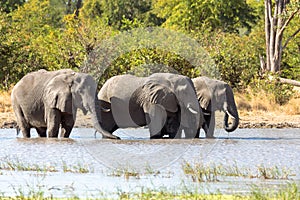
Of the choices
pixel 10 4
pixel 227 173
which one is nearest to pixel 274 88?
pixel 227 173

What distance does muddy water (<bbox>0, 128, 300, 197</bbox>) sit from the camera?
33.9 ft

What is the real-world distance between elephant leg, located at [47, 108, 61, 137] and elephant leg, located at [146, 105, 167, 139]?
2160 millimetres

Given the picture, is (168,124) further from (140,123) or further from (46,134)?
(46,134)

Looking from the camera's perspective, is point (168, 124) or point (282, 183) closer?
point (282, 183)

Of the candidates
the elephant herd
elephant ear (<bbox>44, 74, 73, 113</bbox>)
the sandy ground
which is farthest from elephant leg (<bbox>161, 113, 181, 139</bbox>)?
the sandy ground

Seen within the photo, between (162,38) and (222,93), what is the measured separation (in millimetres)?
11226

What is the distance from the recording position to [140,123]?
61.3 feet

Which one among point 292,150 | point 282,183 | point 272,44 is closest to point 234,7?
point 272,44

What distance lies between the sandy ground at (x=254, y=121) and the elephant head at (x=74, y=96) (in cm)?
475

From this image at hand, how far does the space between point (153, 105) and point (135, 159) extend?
14.2ft

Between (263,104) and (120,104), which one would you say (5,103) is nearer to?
(120,104)

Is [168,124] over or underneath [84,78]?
underneath

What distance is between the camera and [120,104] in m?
18.7

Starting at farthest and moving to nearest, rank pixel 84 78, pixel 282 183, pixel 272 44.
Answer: pixel 272 44, pixel 84 78, pixel 282 183
